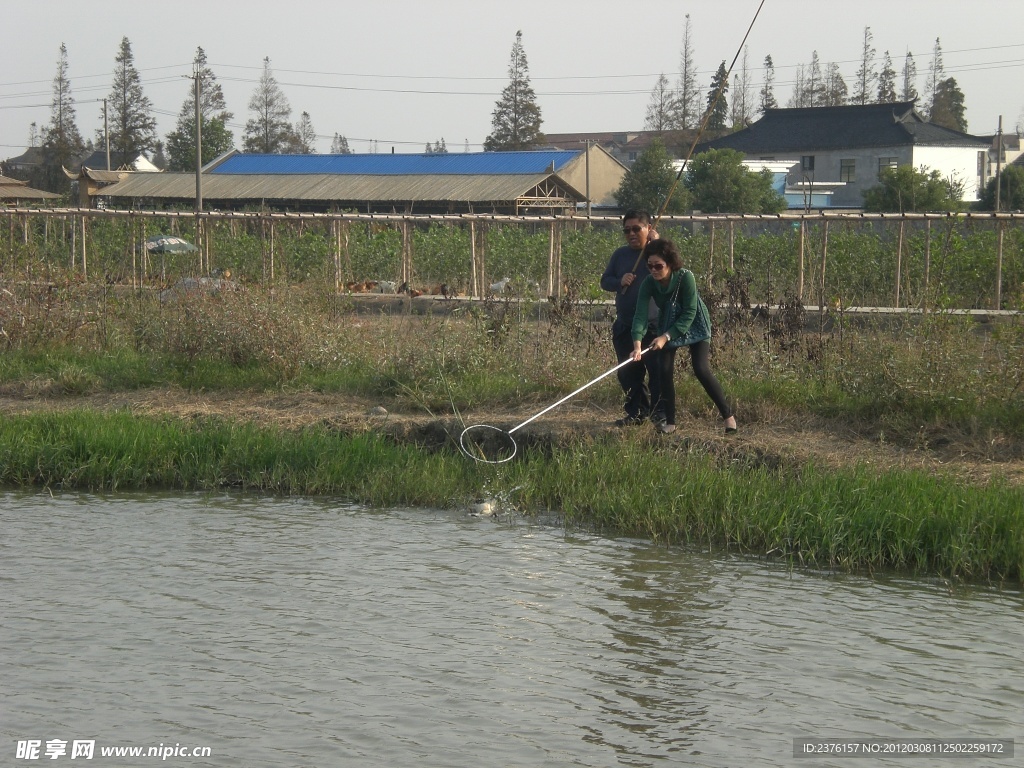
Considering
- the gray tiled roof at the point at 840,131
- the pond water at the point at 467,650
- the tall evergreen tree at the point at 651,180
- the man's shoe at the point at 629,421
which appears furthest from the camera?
the gray tiled roof at the point at 840,131

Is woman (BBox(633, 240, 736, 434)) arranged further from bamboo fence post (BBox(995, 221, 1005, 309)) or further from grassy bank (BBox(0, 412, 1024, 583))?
bamboo fence post (BBox(995, 221, 1005, 309))

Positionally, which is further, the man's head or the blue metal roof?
the blue metal roof

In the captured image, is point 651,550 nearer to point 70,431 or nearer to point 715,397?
point 715,397

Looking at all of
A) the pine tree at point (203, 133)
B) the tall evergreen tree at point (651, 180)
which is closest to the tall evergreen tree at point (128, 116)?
the pine tree at point (203, 133)

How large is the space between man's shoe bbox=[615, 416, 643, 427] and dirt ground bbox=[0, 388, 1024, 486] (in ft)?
0.30

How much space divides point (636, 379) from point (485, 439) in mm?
1398

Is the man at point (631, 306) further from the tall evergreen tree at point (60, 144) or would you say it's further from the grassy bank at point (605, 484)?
the tall evergreen tree at point (60, 144)

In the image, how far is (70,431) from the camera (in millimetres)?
9805

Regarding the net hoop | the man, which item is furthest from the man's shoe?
the net hoop

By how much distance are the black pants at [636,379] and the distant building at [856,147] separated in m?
44.6

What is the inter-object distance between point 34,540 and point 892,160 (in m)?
50.9

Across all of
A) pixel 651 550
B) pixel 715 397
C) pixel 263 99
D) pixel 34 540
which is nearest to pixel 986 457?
pixel 715 397

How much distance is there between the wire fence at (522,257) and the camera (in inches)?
551

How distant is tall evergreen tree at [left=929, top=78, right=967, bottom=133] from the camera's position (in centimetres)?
8594
